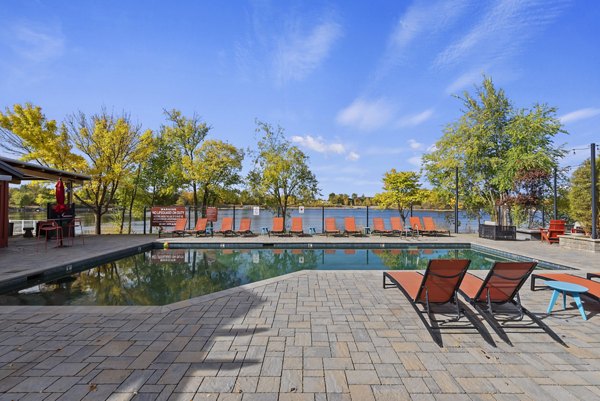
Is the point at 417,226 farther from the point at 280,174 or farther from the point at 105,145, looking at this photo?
the point at 105,145

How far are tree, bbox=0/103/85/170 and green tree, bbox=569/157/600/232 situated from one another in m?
20.2

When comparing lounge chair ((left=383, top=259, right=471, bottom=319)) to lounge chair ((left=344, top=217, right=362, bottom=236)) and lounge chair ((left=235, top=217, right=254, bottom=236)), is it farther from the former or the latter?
lounge chair ((left=235, top=217, right=254, bottom=236))

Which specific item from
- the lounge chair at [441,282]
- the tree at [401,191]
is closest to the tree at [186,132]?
the tree at [401,191]

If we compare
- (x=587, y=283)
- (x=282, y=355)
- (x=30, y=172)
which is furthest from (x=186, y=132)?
(x=587, y=283)

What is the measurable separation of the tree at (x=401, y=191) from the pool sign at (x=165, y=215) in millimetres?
11113

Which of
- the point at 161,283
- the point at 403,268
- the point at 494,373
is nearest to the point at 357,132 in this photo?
the point at 403,268

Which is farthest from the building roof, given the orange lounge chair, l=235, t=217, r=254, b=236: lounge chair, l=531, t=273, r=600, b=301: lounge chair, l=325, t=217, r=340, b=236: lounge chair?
the orange lounge chair

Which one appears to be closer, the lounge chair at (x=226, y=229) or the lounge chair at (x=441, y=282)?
the lounge chair at (x=441, y=282)

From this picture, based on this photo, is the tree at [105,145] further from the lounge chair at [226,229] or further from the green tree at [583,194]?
the green tree at [583,194]

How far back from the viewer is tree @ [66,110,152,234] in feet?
39.8

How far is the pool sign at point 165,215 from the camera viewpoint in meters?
12.7

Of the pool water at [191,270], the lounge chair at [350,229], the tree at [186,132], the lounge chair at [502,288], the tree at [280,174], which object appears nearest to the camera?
the lounge chair at [502,288]

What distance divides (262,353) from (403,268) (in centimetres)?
579

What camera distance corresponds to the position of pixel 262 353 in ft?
8.77
